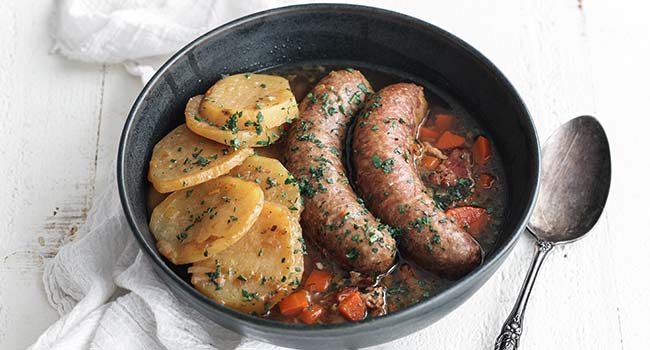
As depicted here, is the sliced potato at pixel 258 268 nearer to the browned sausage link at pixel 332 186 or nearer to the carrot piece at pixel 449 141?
the browned sausage link at pixel 332 186

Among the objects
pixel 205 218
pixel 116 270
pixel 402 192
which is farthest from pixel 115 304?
pixel 402 192

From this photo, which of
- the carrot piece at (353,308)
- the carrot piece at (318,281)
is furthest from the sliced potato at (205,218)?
the carrot piece at (353,308)

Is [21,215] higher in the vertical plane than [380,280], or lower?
lower

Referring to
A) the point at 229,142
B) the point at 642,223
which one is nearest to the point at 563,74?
the point at 642,223

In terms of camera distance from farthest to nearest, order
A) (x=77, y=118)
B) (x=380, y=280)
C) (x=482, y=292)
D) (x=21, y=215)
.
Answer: (x=77, y=118) → (x=21, y=215) → (x=482, y=292) → (x=380, y=280)

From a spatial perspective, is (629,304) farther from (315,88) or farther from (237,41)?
(237,41)

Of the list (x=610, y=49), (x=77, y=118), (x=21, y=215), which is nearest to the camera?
(x=21, y=215)

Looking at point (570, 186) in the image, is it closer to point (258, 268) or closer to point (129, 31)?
point (258, 268)
